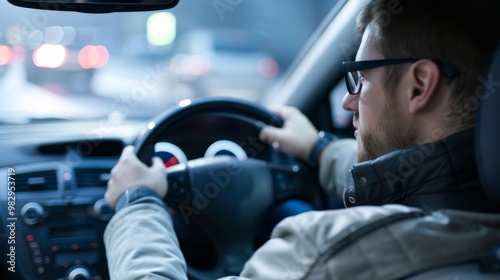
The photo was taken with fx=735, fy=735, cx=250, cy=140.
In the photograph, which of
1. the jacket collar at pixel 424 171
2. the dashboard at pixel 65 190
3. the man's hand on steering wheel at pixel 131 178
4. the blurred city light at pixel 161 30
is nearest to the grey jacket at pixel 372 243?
the jacket collar at pixel 424 171

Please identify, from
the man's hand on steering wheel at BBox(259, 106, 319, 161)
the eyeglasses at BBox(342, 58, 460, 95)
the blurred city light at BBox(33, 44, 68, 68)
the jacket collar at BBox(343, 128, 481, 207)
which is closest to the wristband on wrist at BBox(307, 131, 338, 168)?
the man's hand on steering wheel at BBox(259, 106, 319, 161)

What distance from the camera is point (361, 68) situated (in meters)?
2.00

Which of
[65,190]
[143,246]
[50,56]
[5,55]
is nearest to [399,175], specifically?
[143,246]

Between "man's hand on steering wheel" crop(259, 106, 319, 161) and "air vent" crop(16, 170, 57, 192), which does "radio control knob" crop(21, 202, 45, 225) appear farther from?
"man's hand on steering wheel" crop(259, 106, 319, 161)

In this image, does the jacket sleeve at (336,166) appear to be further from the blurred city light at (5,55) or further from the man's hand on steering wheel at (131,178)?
the blurred city light at (5,55)

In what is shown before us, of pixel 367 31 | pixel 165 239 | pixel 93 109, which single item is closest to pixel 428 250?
pixel 367 31

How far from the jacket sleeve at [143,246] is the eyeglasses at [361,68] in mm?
713

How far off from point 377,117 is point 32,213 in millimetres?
1544

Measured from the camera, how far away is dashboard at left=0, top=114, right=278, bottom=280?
2.86 m

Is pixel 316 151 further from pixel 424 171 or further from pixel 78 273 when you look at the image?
pixel 424 171

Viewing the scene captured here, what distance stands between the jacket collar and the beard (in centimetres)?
6

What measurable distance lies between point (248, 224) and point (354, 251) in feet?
4.67

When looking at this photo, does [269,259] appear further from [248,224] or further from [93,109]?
[93,109]

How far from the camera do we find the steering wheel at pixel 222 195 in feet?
9.20
